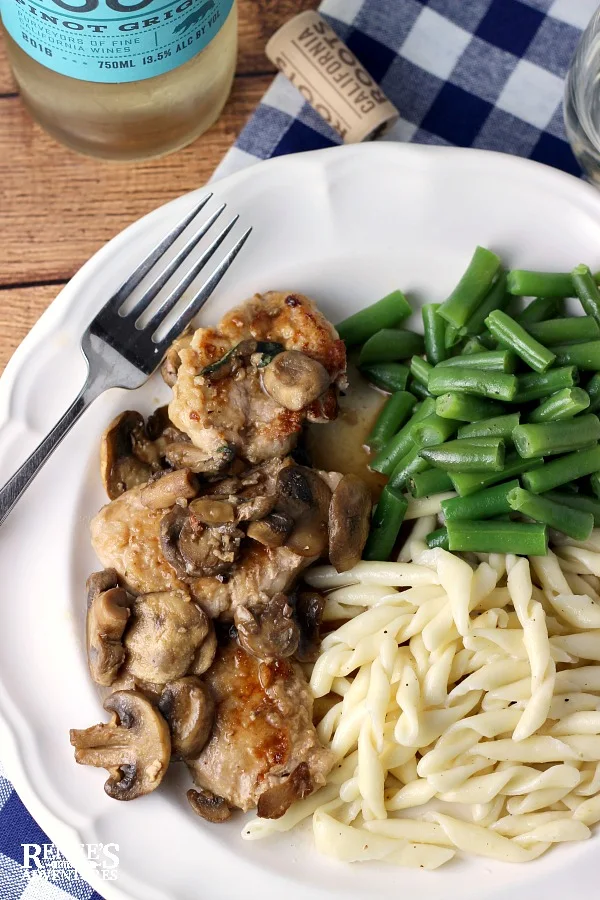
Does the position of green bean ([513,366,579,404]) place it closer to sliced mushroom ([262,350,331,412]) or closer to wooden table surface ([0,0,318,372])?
sliced mushroom ([262,350,331,412])

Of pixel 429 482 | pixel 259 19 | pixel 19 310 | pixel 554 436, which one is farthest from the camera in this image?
pixel 259 19

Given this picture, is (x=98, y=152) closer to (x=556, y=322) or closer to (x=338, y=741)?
(x=556, y=322)

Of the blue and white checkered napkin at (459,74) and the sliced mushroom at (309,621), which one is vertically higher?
the blue and white checkered napkin at (459,74)

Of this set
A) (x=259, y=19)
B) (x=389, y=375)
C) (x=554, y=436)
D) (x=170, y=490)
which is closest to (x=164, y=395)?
(x=170, y=490)

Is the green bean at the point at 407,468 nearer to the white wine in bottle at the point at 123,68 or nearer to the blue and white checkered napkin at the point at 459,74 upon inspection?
the blue and white checkered napkin at the point at 459,74

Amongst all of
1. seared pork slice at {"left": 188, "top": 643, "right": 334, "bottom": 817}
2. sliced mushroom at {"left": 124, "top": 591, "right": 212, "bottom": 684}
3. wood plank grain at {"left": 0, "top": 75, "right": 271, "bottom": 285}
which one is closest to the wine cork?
wood plank grain at {"left": 0, "top": 75, "right": 271, "bottom": 285}

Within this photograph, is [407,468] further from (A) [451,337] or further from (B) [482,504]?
(A) [451,337]

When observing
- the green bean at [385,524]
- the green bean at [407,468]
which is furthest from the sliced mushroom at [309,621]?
the green bean at [407,468]
